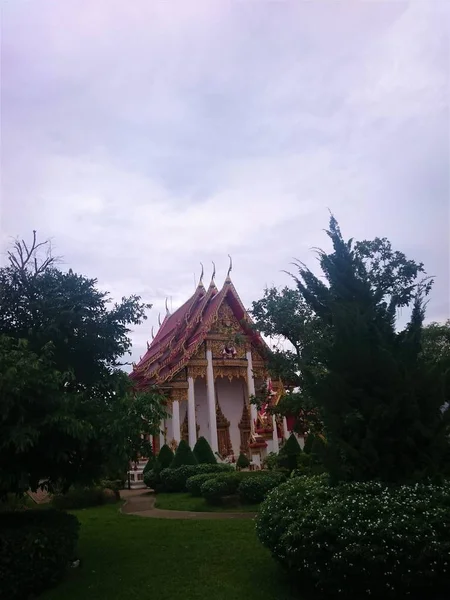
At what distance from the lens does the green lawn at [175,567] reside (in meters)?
5.69

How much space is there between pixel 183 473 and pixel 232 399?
10478 mm

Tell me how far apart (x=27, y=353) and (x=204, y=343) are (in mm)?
20048

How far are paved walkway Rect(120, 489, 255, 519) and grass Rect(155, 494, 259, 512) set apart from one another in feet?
0.90

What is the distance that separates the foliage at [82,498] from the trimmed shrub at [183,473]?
216cm

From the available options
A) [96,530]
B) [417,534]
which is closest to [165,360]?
[96,530]

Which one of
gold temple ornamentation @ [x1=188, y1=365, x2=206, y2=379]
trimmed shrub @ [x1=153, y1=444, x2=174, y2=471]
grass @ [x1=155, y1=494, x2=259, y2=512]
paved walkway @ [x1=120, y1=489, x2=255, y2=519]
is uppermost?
gold temple ornamentation @ [x1=188, y1=365, x2=206, y2=379]

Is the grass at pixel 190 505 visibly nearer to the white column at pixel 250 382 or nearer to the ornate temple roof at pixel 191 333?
the ornate temple roof at pixel 191 333

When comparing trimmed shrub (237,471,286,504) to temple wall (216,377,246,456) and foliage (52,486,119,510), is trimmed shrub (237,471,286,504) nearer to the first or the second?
foliage (52,486,119,510)

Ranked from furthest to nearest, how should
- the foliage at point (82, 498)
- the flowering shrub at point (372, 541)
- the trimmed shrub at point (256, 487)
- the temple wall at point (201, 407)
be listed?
the temple wall at point (201, 407), the foliage at point (82, 498), the trimmed shrub at point (256, 487), the flowering shrub at point (372, 541)

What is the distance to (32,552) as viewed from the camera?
5637mm

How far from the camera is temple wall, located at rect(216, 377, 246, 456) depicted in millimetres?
26562

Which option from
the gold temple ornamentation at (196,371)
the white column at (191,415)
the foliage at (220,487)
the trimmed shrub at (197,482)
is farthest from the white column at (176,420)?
the foliage at (220,487)

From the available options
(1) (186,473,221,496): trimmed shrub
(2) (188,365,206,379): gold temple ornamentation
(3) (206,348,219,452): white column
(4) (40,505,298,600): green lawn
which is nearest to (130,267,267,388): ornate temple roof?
(2) (188,365,206,379): gold temple ornamentation

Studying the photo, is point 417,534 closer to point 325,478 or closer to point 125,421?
point 325,478
